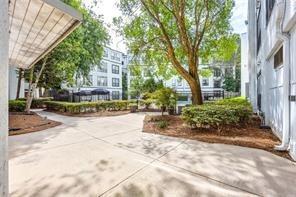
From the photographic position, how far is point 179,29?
10.4 metres

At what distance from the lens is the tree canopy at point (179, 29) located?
10.2m

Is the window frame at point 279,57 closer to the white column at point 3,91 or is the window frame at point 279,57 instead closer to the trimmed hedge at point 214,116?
the trimmed hedge at point 214,116

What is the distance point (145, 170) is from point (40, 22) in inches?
162

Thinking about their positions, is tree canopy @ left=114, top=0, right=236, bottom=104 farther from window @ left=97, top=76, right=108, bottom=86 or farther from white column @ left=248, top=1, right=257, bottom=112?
window @ left=97, top=76, right=108, bottom=86

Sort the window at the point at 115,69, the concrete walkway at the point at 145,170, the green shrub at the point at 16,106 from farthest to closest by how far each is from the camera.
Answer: the window at the point at 115,69 < the green shrub at the point at 16,106 < the concrete walkway at the point at 145,170

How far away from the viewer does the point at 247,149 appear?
16.6 feet

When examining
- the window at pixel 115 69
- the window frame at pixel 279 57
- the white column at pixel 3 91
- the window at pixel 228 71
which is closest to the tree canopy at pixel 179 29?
the window frame at pixel 279 57

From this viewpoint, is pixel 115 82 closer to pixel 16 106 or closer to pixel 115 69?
pixel 115 69

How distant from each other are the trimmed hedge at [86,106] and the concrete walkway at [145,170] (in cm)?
857

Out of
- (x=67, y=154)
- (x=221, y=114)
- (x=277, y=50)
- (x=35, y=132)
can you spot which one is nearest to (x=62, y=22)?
(x=67, y=154)

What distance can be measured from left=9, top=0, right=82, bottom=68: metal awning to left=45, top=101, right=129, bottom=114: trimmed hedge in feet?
25.5

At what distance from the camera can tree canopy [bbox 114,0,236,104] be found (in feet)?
33.3

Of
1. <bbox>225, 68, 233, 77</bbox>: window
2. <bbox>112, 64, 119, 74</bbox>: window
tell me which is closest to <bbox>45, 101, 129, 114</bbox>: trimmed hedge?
<bbox>112, 64, 119, 74</bbox>: window

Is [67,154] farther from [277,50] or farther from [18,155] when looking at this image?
[277,50]
